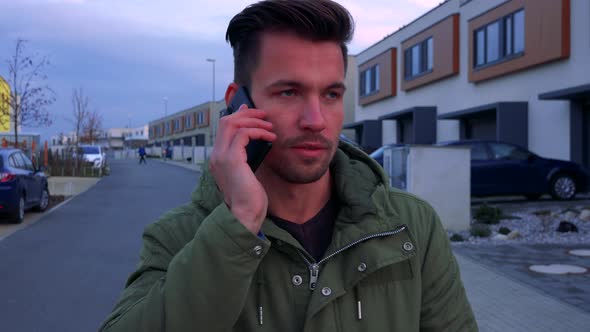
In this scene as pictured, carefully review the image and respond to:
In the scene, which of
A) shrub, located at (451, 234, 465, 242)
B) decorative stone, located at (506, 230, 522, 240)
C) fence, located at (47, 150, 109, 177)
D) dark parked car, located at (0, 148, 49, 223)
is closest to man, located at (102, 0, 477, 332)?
shrub, located at (451, 234, 465, 242)

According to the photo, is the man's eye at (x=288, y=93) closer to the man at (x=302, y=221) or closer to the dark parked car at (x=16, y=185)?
the man at (x=302, y=221)

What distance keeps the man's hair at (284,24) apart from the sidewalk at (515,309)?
13.9ft

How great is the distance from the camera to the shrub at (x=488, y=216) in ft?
38.3

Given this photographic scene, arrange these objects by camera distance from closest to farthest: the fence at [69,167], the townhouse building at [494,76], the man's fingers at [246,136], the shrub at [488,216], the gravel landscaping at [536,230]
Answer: the man's fingers at [246,136]
the gravel landscaping at [536,230]
the shrub at [488,216]
the townhouse building at [494,76]
the fence at [69,167]

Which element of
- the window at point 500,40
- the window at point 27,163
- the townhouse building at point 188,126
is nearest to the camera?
the window at point 27,163

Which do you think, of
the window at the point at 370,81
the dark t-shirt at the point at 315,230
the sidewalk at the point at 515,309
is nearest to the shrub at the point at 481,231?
the sidewalk at the point at 515,309

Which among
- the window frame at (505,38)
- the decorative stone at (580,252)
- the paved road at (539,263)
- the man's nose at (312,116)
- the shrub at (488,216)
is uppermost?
the window frame at (505,38)

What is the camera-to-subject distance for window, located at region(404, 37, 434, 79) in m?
29.9

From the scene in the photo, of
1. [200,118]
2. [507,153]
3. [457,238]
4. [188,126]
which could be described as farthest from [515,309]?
[188,126]

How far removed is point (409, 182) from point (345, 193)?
925 centimetres

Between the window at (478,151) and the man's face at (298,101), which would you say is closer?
the man's face at (298,101)

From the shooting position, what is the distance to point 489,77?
77.4 ft

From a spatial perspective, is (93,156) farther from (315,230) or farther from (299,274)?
(299,274)

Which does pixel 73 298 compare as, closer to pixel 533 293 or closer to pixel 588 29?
pixel 533 293
